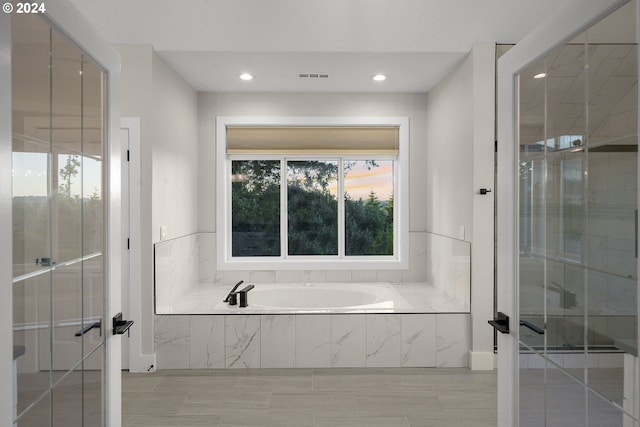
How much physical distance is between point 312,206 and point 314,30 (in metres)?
1.96

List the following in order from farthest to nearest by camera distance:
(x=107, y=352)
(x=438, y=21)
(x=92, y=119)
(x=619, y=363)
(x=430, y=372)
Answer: (x=430, y=372)
(x=438, y=21)
(x=107, y=352)
(x=92, y=119)
(x=619, y=363)

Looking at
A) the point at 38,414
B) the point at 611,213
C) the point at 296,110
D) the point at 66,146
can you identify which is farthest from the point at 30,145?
the point at 296,110

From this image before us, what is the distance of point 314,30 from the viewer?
319 cm

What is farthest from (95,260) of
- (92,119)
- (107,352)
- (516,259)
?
(516,259)

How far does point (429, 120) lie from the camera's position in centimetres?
437

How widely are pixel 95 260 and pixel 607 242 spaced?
5.08 feet

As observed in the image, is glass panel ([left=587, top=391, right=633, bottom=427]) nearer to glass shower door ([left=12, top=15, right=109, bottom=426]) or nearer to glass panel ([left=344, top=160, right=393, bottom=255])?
glass shower door ([left=12, top=15, right=109, bottom=426])

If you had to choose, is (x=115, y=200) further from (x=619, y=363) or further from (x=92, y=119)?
(x=619, y=363)

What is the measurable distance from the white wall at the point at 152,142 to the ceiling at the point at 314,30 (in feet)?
0.51

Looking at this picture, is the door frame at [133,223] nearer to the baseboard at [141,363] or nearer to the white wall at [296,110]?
the baseboard at [141,363]

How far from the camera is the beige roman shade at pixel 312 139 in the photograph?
4.45 meters

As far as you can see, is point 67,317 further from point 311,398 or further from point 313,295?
point 313,295

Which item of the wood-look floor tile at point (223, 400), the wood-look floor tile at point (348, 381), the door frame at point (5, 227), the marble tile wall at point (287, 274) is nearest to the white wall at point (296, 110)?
the marble tile wall at point (287, 274)

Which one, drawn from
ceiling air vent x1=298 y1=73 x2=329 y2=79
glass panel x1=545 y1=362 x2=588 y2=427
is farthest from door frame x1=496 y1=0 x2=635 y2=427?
ceiling air vent x1=298 y1=73 x2=329 y2=79
